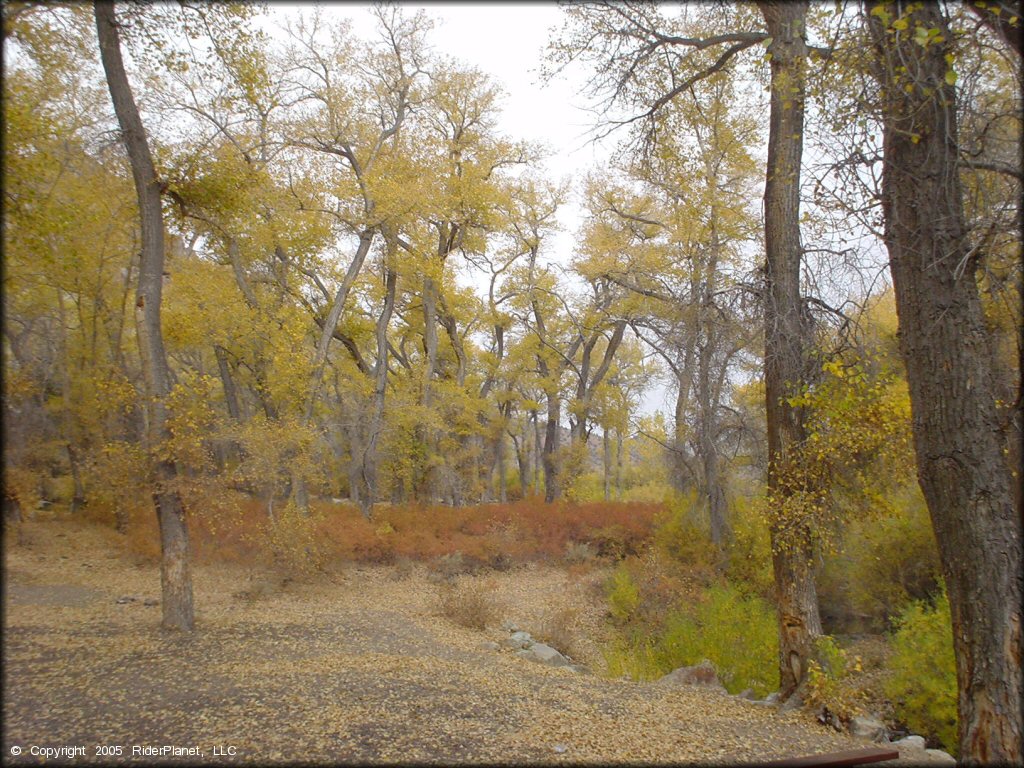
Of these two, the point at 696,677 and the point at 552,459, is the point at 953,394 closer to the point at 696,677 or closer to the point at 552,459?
the point at 696,677

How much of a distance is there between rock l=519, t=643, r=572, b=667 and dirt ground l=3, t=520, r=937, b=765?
1.56 ft

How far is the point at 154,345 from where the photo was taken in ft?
24.7

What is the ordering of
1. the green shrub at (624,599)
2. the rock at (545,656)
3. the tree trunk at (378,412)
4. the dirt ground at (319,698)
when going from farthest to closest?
the tree trunk at (378,412) < the green shrub at (624,599) < the rock at (545,656) < the dirt ground at (319,698)

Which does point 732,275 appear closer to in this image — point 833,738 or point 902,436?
point 902,436

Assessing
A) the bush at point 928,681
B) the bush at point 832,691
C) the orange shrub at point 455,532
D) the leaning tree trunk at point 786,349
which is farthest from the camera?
the orange shrub at point 455,532

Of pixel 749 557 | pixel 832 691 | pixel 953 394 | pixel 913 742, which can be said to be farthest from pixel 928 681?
pixel 749 557

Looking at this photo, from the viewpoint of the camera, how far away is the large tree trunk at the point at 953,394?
4152mm

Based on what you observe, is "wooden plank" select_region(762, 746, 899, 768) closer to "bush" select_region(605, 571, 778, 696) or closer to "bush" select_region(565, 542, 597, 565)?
"bush" select_region(605, 571, 778, 696)

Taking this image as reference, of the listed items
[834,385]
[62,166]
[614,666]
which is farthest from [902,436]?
[62,166]

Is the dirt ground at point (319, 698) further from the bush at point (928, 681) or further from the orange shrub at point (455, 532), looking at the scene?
the orange shrub at point (455, 532)

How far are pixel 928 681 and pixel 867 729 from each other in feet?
7.99

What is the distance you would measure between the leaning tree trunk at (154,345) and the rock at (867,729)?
25.2 feet

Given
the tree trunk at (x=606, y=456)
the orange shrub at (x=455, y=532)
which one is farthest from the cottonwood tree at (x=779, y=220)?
the tree trunk at (x=606, y=456)

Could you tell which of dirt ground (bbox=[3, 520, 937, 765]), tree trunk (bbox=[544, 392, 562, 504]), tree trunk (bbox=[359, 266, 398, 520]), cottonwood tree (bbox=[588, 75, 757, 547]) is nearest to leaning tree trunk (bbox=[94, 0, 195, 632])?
dirt ground (bbox=[3, 520, 937, 765])
